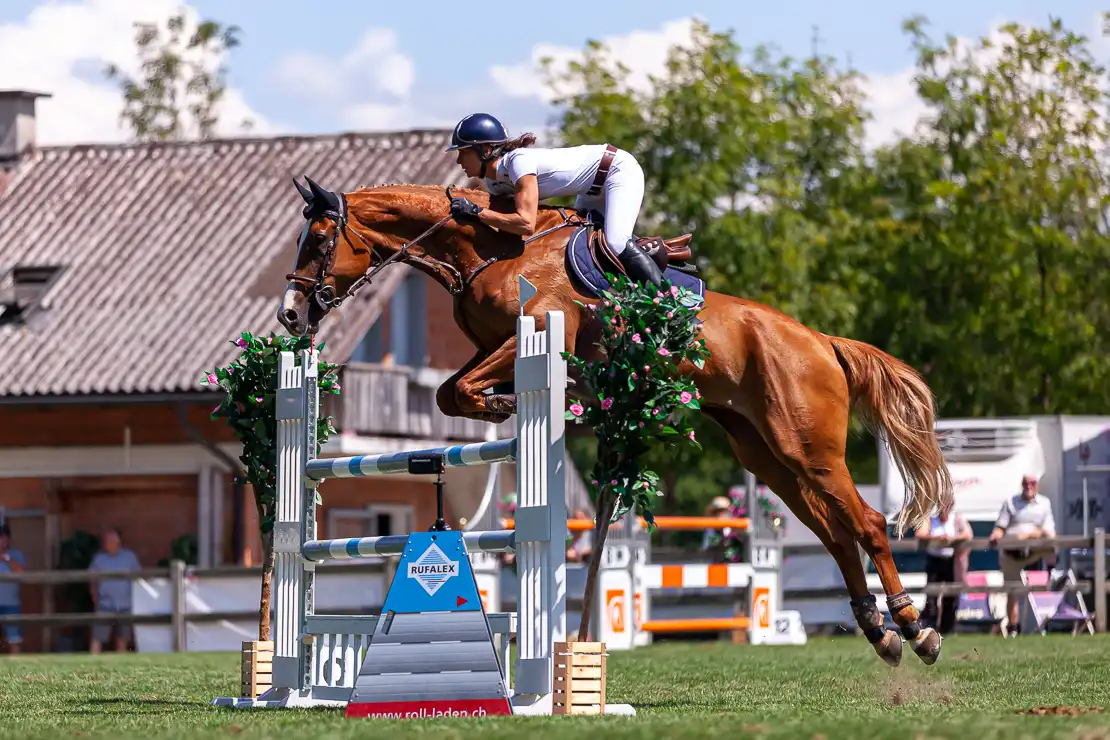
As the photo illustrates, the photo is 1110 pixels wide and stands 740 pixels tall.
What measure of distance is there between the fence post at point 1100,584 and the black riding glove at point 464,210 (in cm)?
1023

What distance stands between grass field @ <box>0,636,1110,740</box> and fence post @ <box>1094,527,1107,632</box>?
4026 millimetres

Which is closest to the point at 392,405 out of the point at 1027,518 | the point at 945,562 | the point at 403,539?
the point at 945,562

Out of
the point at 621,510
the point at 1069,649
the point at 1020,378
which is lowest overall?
the point at 1069,649

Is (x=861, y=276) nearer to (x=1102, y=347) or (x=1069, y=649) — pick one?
(x=1102, y=347)

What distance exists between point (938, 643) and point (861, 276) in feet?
73.1

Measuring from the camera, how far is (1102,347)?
29.6 meters

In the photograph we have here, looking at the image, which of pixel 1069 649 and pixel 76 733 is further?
pixel 1069 649

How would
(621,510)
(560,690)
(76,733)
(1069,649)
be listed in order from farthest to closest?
(1069,649) < (621,510) < (560,690) < (76,733)

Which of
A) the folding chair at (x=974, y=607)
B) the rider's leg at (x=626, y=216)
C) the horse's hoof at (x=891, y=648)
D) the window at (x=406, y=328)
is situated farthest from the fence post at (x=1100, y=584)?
the window at (x=406, y=328)

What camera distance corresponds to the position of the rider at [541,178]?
7.80m

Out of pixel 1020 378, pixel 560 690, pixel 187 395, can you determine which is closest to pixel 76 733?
pixel 560 690

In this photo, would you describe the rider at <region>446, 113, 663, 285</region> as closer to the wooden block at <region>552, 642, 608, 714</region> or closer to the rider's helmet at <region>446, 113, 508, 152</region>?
the rider's helmet at <region>446, 113, 508, 152</region>

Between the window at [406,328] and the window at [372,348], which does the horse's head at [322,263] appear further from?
the window at [406,328]

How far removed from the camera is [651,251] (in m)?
8.04
